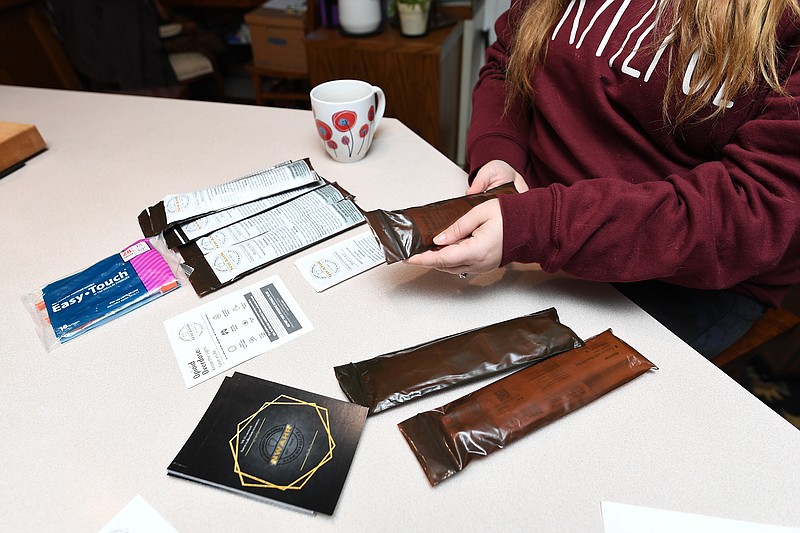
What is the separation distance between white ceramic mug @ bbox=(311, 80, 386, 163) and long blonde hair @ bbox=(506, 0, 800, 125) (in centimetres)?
40

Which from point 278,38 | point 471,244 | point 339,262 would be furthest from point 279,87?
point 471,244

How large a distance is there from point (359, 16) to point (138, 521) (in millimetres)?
1610

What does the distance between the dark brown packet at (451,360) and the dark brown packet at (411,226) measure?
100 mm

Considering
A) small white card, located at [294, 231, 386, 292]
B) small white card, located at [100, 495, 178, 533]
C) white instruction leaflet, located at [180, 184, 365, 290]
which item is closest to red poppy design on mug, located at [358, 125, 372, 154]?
white instruction leaflet, located at [180, 184, 365, 290]

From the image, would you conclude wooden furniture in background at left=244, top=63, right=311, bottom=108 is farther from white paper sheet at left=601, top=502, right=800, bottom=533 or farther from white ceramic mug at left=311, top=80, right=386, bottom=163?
white paper sheet at left=601, top=502, right=800, bottom=533

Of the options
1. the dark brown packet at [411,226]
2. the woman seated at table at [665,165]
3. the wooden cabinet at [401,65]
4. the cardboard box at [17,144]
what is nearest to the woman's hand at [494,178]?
the woman seated at table at [665,165]

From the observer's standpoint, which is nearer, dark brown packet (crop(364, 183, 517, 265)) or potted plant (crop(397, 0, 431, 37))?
dark brown packet (crop(364, 183, 517, 265))

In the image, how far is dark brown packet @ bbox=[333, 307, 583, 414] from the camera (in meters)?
0.44

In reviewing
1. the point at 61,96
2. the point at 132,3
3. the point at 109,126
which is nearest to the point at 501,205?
the point at 109,126

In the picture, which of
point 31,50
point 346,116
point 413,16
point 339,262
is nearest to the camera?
point 339,262

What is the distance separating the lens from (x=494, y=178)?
0.66 meters

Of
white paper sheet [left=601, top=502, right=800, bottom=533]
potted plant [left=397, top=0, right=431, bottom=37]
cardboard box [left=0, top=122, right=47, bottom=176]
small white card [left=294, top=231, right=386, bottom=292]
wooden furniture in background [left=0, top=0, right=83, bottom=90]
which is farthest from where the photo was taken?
wooden furniture in background [left=0, top=0, right=83, bottom=90]

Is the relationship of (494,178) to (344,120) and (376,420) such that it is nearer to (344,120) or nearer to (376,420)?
(344,120)

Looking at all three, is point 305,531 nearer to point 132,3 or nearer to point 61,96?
point 61,96
